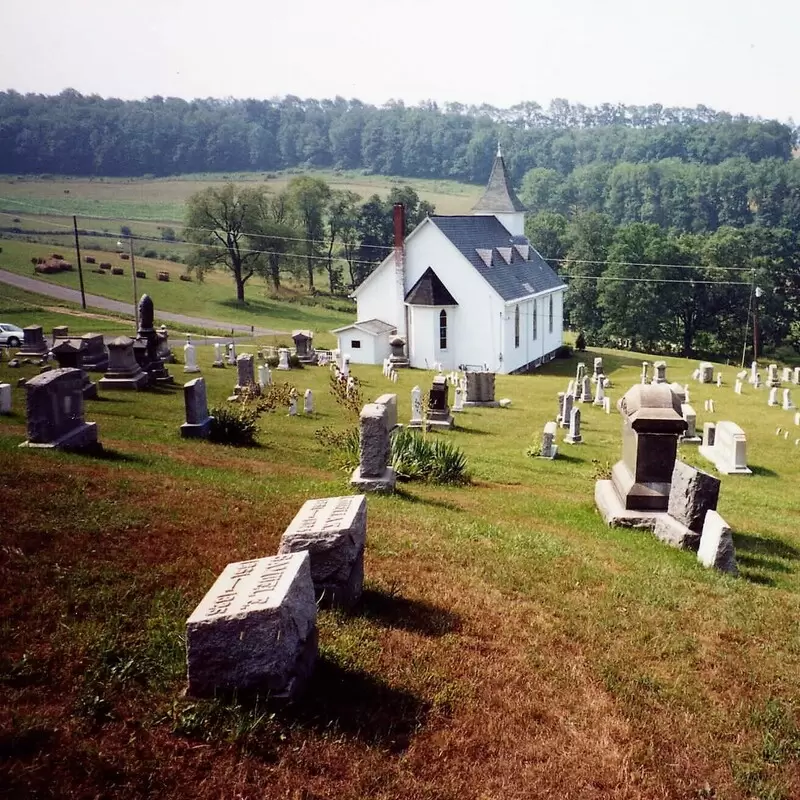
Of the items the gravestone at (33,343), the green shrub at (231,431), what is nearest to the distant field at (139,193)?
the gravestone at (33,343)

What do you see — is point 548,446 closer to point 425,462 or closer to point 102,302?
point 425,462

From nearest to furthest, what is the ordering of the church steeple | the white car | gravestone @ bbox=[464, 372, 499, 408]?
1. gravestone @ bbox=[464, 372, 499, 408]
2. the white car
3. the church steeple

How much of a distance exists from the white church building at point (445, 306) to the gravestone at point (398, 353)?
1.38m

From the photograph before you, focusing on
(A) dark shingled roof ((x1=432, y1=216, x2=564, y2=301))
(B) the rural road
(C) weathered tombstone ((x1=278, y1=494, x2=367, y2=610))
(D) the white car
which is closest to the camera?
(C) weathered tombstone ((x1=278, y1=494, x2=367, y2=610))

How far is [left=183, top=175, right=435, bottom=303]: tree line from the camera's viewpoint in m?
64.8

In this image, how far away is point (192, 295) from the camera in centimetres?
6306

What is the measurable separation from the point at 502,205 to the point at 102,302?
28.6 meters

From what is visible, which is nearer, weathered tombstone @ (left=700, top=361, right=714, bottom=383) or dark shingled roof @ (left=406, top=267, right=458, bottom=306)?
weathered tombstone @ (left=700, top=361, right=714, bottom=383)

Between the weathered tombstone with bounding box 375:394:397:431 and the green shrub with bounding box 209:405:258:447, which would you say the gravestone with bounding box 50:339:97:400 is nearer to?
the green shrub with bounding box 209:405:258:447

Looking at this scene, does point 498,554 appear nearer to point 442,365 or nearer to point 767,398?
point 767,398

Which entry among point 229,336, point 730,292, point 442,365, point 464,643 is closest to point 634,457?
point 464,643

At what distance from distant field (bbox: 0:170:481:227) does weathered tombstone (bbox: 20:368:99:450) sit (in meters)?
60.1

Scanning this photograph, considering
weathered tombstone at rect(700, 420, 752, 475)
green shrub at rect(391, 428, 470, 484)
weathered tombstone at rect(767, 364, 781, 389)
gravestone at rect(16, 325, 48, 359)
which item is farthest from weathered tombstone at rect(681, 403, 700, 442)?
gravestone at rect(16, 325, 48, 359)

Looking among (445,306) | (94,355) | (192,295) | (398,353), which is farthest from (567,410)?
(192,295)
